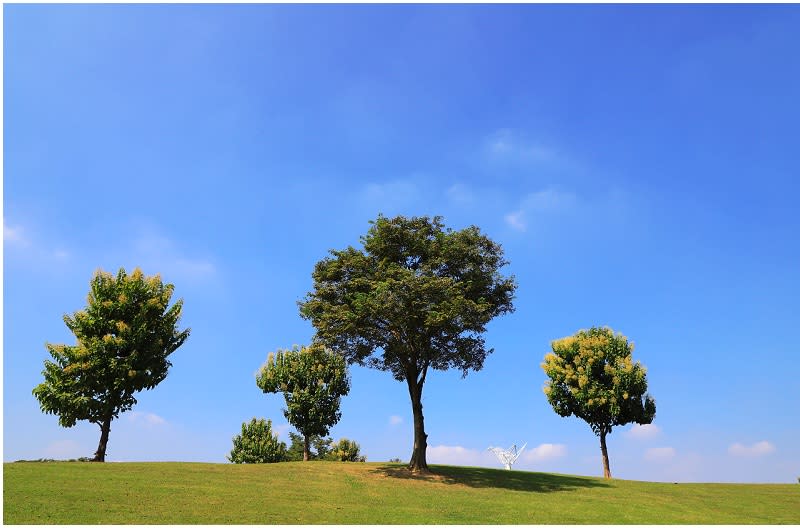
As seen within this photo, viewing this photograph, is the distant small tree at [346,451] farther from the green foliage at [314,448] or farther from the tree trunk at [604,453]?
the tree trunk at [604,453]

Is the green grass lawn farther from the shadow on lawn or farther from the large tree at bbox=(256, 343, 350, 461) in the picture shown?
the large tree at bbox=(256, 343, 350, 461)

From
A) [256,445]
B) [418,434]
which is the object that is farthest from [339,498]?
[256,445]

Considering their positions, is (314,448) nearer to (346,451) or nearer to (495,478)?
(346,451)

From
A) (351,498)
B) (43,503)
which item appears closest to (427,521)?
(351,498)

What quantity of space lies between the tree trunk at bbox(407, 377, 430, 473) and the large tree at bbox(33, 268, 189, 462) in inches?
881

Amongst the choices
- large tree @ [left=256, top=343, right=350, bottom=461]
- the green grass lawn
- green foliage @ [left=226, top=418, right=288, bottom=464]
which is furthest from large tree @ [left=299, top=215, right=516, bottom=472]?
green foliage @ [left=226, top=418, right=288, bottom=464]

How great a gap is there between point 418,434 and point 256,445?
A: 45560 mm

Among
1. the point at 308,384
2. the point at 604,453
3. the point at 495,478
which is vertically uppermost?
the point at 308,384

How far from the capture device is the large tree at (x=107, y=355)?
4503 centimetres

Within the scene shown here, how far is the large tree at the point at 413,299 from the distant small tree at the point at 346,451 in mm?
50818

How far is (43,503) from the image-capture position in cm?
2541

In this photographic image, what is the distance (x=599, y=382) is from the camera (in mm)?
56688

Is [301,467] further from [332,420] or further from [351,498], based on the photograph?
[332,420]

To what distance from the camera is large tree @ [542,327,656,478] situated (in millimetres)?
55812
